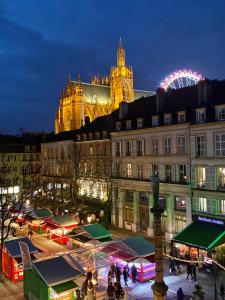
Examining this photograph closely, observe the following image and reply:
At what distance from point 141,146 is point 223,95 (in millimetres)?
10789

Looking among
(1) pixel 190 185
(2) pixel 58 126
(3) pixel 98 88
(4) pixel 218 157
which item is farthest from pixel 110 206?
(3) pixel 98 88

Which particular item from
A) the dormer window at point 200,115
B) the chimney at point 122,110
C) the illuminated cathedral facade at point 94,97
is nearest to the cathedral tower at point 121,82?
the illuminated cathedral facade at point 94,97

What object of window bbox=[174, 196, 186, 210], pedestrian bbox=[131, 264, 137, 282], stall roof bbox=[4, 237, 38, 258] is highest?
window bbox=[174, 196, 186, 210]

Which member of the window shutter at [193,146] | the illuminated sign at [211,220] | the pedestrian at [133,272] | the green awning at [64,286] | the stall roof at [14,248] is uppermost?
the window shutter at [193,146]

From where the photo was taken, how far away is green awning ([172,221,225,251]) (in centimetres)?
2712

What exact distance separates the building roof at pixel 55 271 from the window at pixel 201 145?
16.5 meters

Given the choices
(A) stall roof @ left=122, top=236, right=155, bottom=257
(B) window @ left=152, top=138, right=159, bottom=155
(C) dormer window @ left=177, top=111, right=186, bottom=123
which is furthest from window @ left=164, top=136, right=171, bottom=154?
(A) stall roof @ left=122, top=236, right=155, bottom=257

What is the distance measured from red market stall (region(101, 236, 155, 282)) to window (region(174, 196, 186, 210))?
9220mm

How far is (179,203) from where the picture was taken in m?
34.5

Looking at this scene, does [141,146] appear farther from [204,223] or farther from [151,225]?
[204,223]

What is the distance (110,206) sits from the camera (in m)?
44.6

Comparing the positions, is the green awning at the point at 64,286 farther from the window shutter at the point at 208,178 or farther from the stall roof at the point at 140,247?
the window shutter at the point at 208,178

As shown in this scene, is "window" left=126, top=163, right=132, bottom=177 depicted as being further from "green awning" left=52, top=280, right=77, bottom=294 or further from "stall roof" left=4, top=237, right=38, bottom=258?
"green awning" left=52, top=280, right=77, bottom=294

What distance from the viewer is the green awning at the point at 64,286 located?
2019 cm
